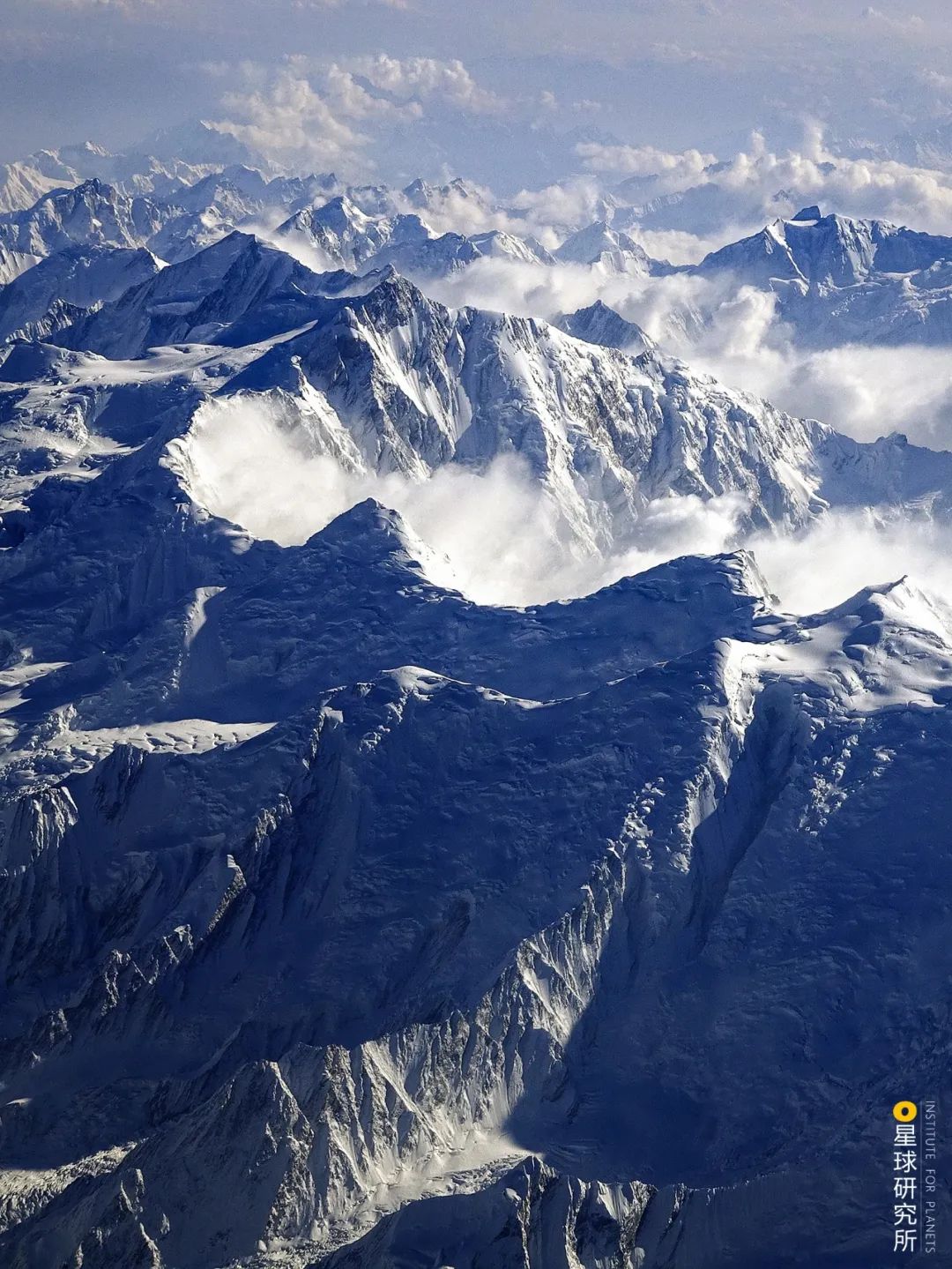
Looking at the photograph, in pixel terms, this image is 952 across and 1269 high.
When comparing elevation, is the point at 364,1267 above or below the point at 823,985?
below

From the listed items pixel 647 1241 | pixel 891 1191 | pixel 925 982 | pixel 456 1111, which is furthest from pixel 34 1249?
pixel 925 982

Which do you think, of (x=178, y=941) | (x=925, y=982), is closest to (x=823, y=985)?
(x=925, y=982)

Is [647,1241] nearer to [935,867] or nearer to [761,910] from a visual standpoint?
[761,910]

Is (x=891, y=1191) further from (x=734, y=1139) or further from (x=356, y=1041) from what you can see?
(x=356, y=1041)

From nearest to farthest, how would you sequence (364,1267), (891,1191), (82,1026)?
(364,1267)
(891,1191)
(82,1026)

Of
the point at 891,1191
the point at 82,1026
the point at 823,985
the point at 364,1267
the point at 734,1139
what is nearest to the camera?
the point at 364,1267

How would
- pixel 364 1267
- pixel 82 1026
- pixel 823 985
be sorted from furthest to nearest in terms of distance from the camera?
pixel 82 1026 < pixel 823 985 < pixel 364 1267

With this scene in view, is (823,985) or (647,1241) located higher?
(823,985)

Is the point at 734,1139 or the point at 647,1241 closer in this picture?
the point at 647,1241

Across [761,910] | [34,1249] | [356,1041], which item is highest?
[761,910]
